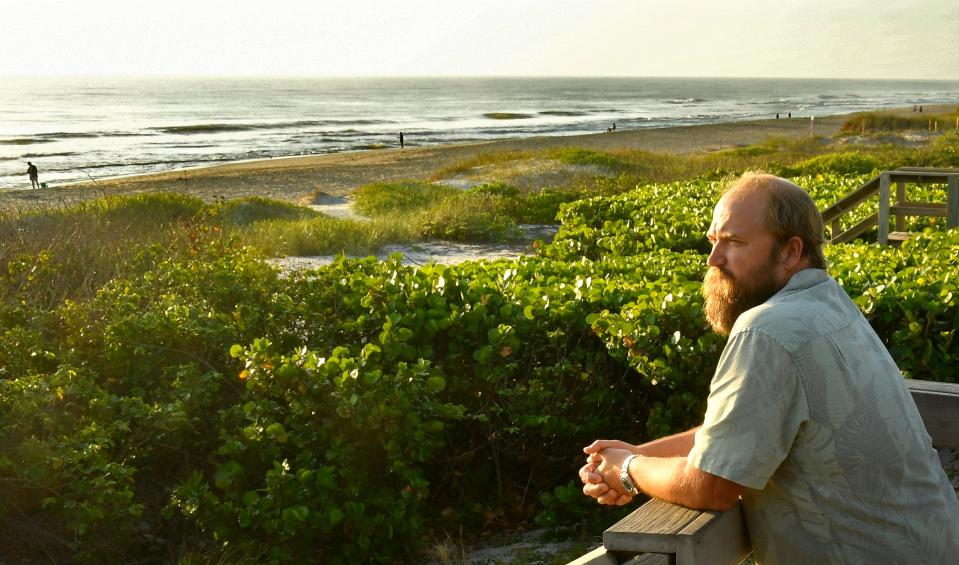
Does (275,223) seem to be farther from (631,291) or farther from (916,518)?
(916,518)

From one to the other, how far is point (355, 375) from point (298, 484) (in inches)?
24.5

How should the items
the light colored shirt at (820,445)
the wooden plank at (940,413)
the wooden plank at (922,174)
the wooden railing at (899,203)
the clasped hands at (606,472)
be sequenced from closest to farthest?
the light colored shirt at (820,445) → the clasped hands at (606,472) → the wooden plank at (940,413) → the wooden railing at (899,203) → the wooden plank at (922,174)

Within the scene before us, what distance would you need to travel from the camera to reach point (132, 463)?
527 cm

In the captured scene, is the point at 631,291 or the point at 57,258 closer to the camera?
the point at 631,291

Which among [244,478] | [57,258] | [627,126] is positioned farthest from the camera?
[627,126]

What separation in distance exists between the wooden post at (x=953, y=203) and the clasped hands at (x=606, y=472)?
8576mm

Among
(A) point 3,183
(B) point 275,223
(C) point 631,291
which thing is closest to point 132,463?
(C) point 631,291

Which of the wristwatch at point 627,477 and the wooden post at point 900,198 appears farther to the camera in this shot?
the wooden post at point 900,198

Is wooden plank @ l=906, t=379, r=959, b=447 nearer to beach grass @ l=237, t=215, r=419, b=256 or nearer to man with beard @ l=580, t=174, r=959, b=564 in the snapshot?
man with beard @ l=580, t=174, r=959, b=564

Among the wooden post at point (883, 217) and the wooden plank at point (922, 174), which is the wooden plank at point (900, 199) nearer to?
the wooden plank at point (922, 174)

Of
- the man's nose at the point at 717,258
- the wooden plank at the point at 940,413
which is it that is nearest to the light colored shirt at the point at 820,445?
the man's nose at the point at 717,258

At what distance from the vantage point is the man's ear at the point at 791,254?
2.63 meters

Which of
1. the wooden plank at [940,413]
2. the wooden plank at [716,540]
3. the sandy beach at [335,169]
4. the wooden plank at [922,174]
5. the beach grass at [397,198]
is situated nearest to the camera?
the wooden plank at [716,540]

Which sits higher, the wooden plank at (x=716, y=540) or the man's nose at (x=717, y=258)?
the man's nose at (x=717, y=258)
